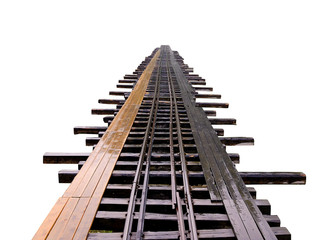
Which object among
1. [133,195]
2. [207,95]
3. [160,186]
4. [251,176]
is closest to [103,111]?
[207,95]

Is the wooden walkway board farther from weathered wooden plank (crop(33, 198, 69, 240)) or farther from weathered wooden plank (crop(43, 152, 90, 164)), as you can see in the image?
weathered wooden plank (crop(43, 152, 90, 164))

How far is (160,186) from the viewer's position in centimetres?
343

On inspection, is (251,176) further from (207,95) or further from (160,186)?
(207,95)

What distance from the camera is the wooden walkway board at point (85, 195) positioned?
2678 mm

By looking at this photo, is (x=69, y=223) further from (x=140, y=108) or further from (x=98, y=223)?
(x=140, y=108)

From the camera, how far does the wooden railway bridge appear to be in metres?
2.74

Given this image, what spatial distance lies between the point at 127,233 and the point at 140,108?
4.24 metres

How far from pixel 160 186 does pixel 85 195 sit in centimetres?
85

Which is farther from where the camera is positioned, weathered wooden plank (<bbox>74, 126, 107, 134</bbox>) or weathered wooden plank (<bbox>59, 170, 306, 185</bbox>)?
weathered wooden plank (<bbox>74, 126, 107, 134</bbox>)

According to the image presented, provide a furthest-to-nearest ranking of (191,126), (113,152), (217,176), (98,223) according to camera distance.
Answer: (191,126), (113,152), (217,176), (98,223)

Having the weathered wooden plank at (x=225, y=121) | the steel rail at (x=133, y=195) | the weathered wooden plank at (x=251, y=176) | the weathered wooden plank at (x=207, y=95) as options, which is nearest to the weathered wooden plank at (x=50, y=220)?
the weathered wooden plank at (x=251, y=176)

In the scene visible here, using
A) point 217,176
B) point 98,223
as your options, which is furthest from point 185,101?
point 98,223

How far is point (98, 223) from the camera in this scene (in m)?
2.88

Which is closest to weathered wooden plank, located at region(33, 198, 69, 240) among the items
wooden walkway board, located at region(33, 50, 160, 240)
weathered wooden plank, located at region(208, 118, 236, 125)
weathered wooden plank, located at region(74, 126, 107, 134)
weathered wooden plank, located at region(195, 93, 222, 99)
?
wooden walkway board, located at region(33, 50, 160, 240)
